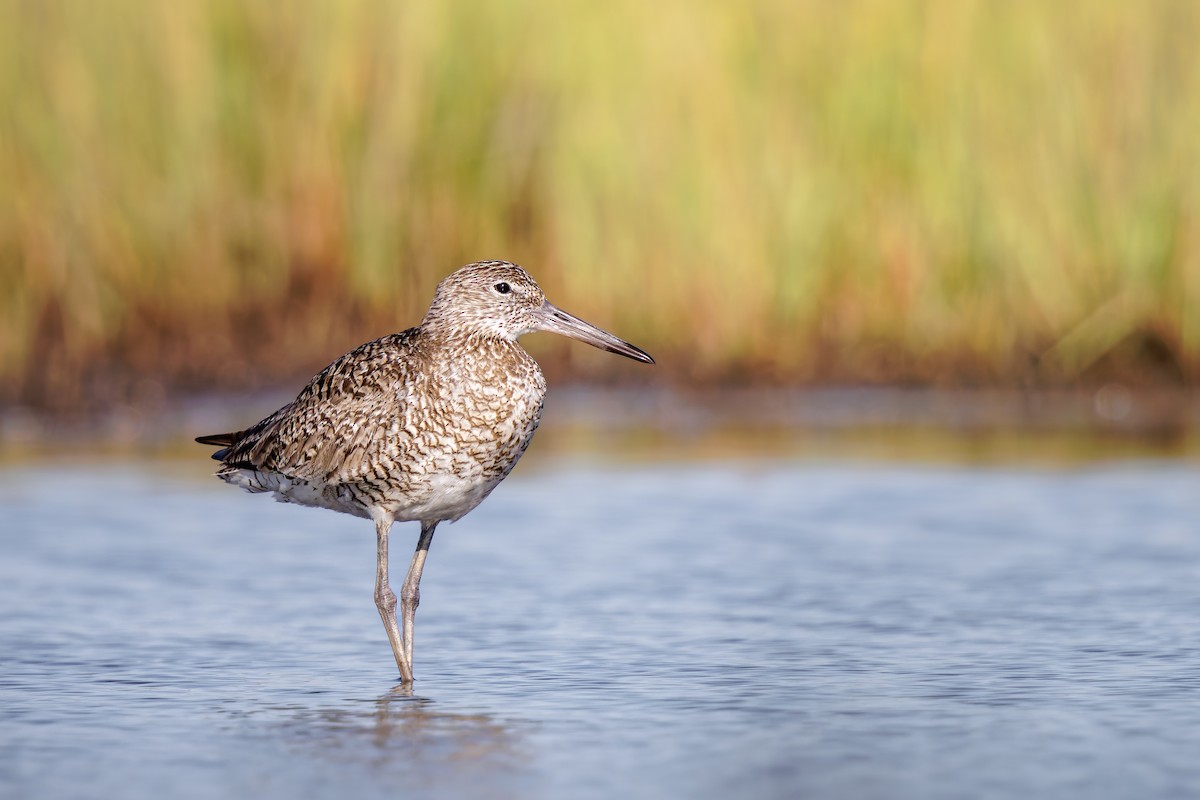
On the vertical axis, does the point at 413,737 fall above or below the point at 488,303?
below

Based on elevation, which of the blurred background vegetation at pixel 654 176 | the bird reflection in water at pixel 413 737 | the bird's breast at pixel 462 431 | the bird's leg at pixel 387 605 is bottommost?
the bird reflection in water at pixel 413 737

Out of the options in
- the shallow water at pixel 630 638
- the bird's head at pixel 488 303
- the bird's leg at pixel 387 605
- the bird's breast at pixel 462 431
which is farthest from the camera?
the bird's head at pixel 488 303

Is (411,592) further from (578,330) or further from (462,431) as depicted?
A: (578,330)

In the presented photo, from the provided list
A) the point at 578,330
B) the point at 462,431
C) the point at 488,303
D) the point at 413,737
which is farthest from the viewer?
the point at 578,330

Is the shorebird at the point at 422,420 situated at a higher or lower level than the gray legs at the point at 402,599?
higher

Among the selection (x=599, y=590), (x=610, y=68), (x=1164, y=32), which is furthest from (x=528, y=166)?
(x=599, y=590)

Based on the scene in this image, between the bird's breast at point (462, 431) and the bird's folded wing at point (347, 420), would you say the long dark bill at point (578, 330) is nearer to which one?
the bird's breast at point (462, 431)

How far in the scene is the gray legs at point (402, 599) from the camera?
6398 millimetres

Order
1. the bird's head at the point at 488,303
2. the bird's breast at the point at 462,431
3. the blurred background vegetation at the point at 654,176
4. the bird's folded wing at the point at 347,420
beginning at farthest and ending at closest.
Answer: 1. the blurred background vegetation at the point at 654,176
2. the bird's head at the point at 488,303
3. the bird's folded wing at the point at 347,420
4. the bird's breast at the point at 462,431

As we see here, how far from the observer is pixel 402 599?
6.85 m

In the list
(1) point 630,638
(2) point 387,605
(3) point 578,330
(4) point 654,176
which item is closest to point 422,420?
(2) point 387,605

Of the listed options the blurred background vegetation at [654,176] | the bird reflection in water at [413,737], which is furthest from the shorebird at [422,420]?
the blurred background vegetation at [654,176]

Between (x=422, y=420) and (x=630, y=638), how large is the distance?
1.00 m

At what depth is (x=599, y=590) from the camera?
7.62m
